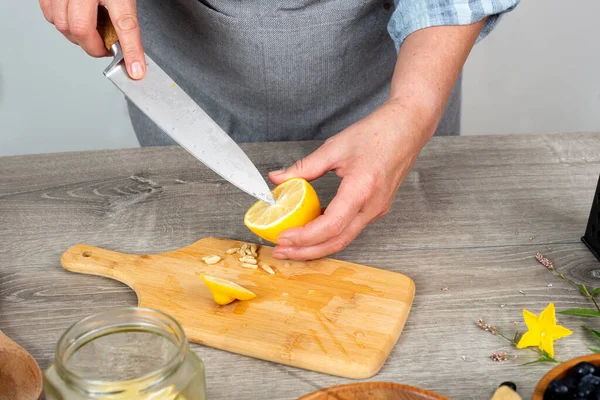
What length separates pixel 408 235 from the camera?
1.06 metres

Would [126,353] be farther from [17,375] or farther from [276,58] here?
[276,58]

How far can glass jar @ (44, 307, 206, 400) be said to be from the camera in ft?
2.06

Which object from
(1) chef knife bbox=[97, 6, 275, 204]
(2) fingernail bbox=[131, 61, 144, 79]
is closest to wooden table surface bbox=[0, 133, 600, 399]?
(1) chef knife bbox=[97, 6, 275, 204]

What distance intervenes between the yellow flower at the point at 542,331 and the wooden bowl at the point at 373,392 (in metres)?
0.19

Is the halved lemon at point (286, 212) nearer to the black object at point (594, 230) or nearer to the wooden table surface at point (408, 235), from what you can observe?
the wooden table surface at point (408, 235)

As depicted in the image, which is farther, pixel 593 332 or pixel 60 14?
pixel 60 14

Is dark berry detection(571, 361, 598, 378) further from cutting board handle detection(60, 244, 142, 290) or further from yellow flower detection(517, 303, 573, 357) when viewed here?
cutting board handle detection(60, 244, 142, 290)

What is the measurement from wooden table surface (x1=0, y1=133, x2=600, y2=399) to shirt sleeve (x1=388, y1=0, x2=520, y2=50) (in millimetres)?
256

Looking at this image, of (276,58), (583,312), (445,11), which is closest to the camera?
(583,312)

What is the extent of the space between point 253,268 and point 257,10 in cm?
47

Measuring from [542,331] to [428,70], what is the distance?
41 centimetres

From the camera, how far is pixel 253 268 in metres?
0.97

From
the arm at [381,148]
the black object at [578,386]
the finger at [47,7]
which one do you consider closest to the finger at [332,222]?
the arm at [381,148]

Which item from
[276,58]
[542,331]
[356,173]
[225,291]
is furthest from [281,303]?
[276,58]
